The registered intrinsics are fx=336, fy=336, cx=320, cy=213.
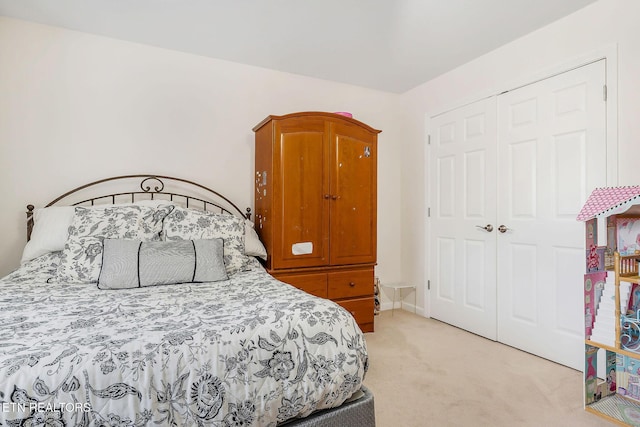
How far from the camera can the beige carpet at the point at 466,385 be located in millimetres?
1750

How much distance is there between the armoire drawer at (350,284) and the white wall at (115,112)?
107cm

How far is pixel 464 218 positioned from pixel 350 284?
4.14 ft

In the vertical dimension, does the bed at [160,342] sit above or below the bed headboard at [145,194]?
below

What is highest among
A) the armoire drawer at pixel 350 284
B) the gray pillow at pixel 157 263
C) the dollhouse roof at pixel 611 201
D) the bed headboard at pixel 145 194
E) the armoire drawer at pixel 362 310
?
the bed headboard at pixel 145 194

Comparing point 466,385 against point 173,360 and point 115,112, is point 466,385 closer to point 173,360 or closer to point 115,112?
point 173,360

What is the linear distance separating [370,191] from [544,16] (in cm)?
177

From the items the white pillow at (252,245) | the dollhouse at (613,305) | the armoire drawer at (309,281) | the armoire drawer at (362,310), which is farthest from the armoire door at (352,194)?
the dollhouse at (613,305)

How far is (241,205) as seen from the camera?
3.10 metres

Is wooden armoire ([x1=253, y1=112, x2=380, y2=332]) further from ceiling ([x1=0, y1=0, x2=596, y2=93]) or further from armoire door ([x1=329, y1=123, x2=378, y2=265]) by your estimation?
ceiling ([x1=0, y1=0, x2=596, y2=93])

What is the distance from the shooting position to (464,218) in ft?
10.4

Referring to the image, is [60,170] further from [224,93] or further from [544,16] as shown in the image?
[544,16]

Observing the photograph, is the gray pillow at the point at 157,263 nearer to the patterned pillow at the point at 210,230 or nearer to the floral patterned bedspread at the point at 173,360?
the patterned pillow at the point at 210,230

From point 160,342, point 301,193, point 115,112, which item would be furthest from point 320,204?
point 160,342

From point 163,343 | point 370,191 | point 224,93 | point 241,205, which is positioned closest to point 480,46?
point 370,191
